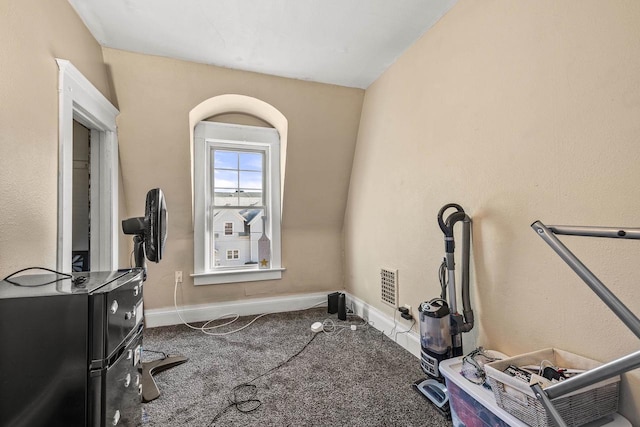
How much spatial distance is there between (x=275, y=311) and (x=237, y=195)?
1.38 m

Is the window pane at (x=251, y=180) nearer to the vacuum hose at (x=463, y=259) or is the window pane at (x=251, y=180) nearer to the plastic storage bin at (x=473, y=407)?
the vacuum hose at (x=463, y=259)

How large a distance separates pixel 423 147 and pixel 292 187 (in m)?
1.48

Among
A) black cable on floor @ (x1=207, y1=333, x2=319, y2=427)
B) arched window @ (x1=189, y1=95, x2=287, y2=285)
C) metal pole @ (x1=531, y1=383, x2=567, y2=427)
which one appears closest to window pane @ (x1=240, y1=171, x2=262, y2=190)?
arched window @ (x1=189, y1=95, x2=287, y2=285)

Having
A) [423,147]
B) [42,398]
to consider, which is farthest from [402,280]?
[42,398]

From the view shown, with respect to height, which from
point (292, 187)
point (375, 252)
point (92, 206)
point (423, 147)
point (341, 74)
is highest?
point (341, 74)

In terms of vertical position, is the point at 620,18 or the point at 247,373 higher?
the point at 620,18

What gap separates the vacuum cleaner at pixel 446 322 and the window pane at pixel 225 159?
231cm

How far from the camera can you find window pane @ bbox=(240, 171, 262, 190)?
324cm

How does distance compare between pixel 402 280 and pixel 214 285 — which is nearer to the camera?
pixel 402 280

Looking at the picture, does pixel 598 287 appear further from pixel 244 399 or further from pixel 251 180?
pixel 251 180

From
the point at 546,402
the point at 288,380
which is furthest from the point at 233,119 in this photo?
the point at 546,402

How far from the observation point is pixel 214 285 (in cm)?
Result: 302

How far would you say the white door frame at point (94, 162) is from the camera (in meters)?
1.66

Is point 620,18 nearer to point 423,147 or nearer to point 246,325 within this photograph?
point 423,147
